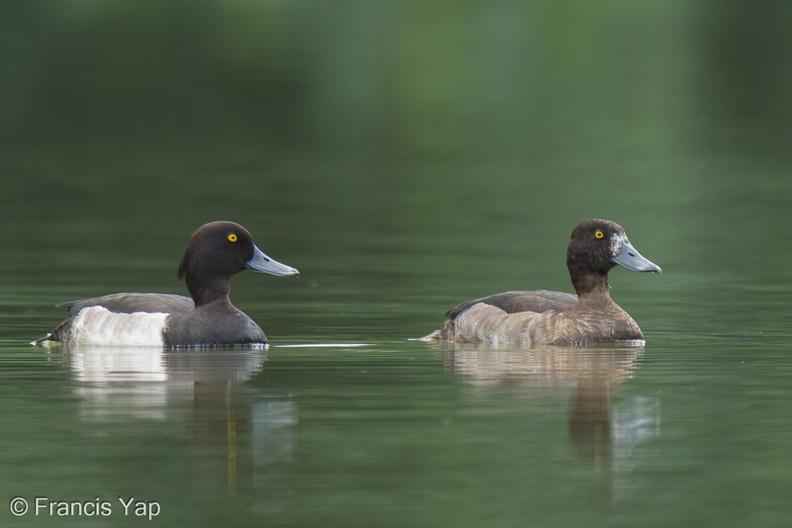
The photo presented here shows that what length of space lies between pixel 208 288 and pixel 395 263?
6132 millimetres

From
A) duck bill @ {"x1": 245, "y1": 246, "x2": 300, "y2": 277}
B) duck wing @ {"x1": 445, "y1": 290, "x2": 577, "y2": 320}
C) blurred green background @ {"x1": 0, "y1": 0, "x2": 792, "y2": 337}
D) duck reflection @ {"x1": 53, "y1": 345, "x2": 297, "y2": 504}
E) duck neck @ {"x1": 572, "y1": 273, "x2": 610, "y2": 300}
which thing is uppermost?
blurred green background @ {"x1": 0, "y1": 0, "x2": 792, "y2": 337}

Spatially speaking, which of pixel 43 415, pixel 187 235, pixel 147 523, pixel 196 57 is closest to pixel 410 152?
pixel 187 235

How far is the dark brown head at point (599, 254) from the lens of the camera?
16266 millimetres

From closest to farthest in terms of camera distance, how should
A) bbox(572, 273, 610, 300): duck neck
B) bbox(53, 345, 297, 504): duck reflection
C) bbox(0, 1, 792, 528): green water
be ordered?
bbox(0, 1, 792, 528): green water → bbox(53, 345, 297, 504): duck reflection → bbox(572, 273, 610, 300): duck neck

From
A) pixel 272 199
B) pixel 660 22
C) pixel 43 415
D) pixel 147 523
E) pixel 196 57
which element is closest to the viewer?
pixel 147 523

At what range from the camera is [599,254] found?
16.4 meters

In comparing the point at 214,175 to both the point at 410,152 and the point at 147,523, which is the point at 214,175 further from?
the point at 147,523

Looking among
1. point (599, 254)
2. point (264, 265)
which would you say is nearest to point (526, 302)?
point (599, 254)

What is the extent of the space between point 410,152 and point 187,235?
1491 centimetres

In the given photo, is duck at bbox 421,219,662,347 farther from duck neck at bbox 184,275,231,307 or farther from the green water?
duck neck at bbox 184,275,231,307

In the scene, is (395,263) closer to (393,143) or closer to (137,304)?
(137,304)

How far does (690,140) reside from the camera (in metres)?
40.5

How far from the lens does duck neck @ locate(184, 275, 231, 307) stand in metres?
15.6

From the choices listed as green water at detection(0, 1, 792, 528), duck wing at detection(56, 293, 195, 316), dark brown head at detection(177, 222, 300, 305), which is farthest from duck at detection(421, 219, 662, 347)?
duck wing at detection(56, 293, 195, 316)
